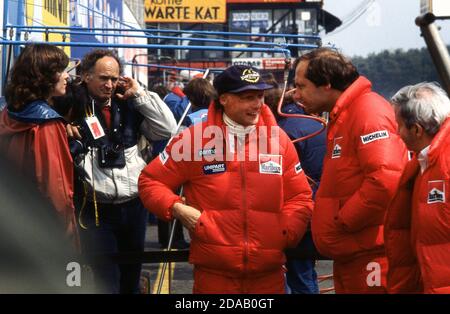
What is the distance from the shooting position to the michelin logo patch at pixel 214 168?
4.35 metres

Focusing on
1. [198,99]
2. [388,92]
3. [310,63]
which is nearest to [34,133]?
[310,63]

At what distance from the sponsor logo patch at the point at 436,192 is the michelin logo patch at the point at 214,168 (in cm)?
115

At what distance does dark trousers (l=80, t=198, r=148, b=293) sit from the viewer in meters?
5.35

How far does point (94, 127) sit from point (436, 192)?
8.18ft

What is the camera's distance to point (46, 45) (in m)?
4.69

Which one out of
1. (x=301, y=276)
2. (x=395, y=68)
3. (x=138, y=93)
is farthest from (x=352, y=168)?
(x=395, y=68)

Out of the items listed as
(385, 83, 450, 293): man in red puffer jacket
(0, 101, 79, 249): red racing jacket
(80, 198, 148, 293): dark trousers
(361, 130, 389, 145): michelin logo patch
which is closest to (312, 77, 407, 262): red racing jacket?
(361, 130, 389, 145): michelin logo patch

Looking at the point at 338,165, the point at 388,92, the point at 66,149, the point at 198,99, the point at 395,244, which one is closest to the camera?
the point at 395,244

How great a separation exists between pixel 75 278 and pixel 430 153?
6.37 feet

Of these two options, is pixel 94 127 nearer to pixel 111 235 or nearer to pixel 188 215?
pixel 111 235

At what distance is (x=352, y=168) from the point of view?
421cm

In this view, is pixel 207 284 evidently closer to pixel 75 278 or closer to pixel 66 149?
pixel 75 278

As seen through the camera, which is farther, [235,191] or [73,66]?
[73,66]

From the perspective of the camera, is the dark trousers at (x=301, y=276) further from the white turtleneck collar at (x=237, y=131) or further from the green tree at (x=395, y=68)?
the white turtleneck collar at (x=237, y=131)
